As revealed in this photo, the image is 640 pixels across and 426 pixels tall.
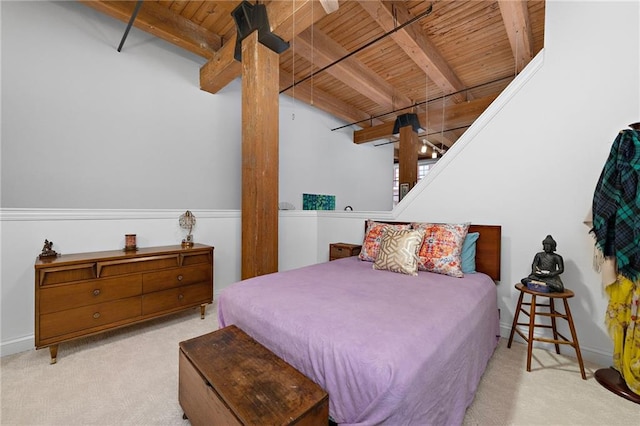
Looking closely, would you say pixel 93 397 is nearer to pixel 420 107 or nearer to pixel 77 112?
pixel 77 112

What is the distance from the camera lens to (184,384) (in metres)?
1.41

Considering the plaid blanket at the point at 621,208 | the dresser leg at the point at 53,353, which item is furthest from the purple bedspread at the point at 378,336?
the dresser leg at the point at 53,353

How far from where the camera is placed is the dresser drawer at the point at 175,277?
2.55m

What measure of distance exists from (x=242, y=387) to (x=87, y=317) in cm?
198

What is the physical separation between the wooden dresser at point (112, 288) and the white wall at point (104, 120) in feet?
2.42

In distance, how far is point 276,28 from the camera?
8.46 ft

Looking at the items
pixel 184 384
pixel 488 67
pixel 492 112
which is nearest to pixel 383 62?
pixel 488 67

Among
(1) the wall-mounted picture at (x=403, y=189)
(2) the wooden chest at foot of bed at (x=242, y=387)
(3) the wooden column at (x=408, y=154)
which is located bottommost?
(2) the wooden chest at foot of bed at (x=242, y=387)

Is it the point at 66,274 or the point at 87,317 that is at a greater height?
the point at 66,274

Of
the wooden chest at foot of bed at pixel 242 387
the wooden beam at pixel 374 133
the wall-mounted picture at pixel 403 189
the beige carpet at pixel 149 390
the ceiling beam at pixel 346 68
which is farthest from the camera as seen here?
the wooden beam at pixel 374 133

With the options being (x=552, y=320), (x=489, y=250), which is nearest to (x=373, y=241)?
(x=489, y=250)

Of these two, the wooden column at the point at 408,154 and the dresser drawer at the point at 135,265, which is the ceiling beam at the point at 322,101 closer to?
the wooden column at the point at 408,154

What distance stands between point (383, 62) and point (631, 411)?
13.9ft

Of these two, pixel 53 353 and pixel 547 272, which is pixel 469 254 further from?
pixel 53 353
